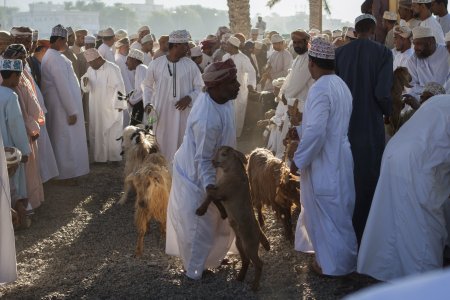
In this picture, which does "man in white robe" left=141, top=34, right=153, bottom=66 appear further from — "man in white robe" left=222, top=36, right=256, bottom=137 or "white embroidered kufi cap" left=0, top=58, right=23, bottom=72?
"white embroidered kufi cap" left=0, top=58, right=23, bottom=72

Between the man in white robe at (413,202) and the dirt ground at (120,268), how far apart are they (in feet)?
1.51

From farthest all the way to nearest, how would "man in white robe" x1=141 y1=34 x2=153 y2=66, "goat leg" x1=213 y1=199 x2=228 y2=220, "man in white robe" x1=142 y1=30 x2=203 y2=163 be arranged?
"man in white robe" x1=141 y1=34 x2=153 y2=66
"man in white robe" x1=142 y1=30 x2=203 y2=163
"goat leg" x1=213 y1=199 x2=228 y2=220

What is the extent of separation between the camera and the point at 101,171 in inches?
429

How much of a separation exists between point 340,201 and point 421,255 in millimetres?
741

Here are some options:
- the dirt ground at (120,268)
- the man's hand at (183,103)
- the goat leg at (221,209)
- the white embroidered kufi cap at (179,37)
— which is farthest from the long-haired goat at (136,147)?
the goat leg at (221,209)

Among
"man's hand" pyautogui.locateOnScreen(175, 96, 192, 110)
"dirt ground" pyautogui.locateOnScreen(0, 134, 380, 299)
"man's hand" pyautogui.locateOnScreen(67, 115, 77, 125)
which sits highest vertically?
"man's hand" pyautogui.locateOnScreen(175, 96, 192, 110)

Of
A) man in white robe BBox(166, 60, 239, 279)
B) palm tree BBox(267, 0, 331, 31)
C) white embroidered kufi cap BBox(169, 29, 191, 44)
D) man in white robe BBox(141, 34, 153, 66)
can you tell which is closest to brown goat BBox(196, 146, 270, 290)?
man in white robe BBox(166, 60, 239, 279)

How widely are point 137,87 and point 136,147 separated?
2862mm

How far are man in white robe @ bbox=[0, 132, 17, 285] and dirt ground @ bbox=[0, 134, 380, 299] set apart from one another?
33cm

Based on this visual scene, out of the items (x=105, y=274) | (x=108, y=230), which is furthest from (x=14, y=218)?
(x=108, y=230)

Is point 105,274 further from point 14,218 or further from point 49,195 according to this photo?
point 49,195

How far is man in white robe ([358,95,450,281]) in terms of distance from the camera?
498 centimetres

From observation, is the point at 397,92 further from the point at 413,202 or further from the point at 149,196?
the point at 149,196

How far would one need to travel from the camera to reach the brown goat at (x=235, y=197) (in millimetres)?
5277
